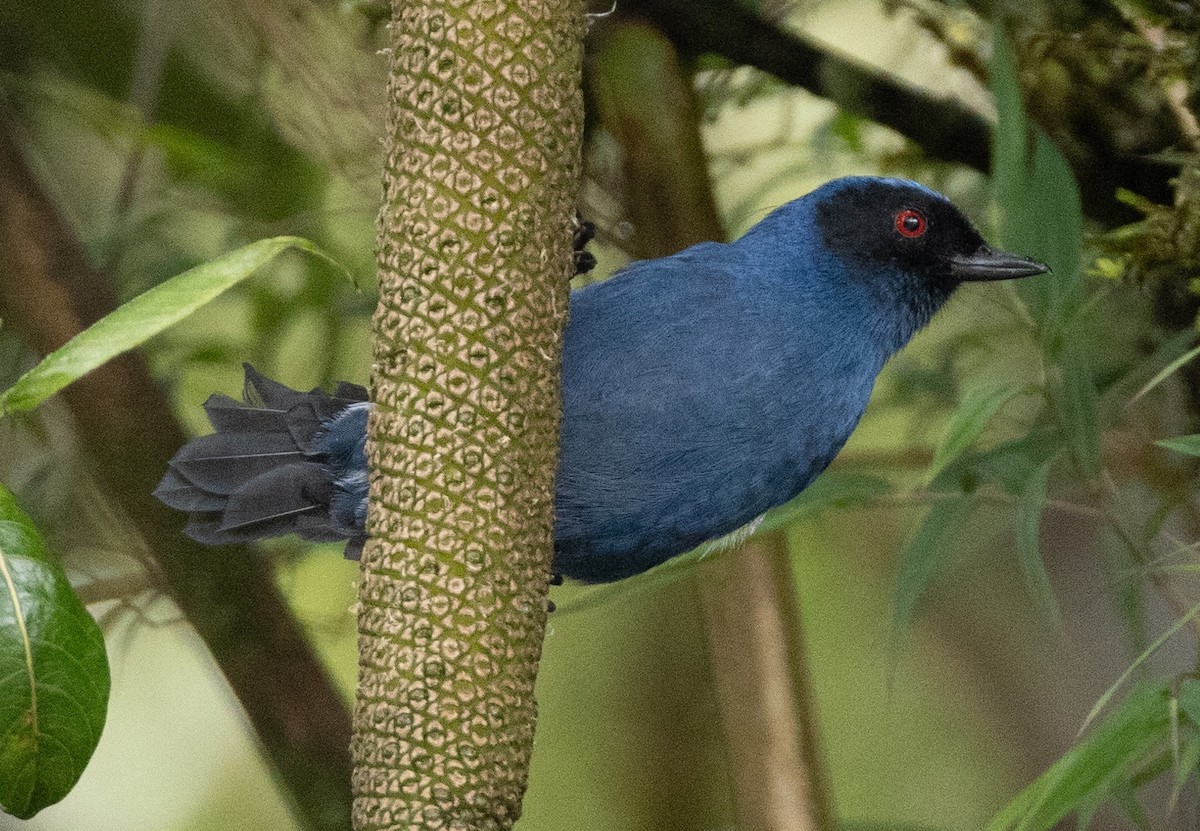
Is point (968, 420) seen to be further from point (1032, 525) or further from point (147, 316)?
point (147, 316)

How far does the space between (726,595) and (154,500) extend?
0.94 m

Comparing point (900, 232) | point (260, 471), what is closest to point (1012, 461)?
point (900, 232)

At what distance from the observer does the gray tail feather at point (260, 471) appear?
1930mm

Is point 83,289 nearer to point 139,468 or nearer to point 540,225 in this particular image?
point 139,468

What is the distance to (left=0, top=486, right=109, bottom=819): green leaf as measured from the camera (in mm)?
1281

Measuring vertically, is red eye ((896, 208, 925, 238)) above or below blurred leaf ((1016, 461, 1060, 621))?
above

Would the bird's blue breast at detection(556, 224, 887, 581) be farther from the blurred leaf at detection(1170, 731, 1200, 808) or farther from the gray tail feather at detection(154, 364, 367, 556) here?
the blurred leaf at detection(1170, 731, 1200, 808)

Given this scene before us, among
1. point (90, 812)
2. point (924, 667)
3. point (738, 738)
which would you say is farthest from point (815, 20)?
point (90, 812)

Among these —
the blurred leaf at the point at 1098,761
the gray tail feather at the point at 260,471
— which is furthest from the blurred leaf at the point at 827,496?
the gray tail feather at the point at 260,471

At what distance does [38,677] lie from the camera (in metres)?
1.29

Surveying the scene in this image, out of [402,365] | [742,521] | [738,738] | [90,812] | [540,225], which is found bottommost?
[90,812]

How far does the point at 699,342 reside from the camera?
187cm

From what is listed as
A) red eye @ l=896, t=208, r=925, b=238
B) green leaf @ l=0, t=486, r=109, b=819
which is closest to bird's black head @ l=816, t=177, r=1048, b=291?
red eye @ l=896, t=208, r=925, b=238

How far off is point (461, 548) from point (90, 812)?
6.93 feet
